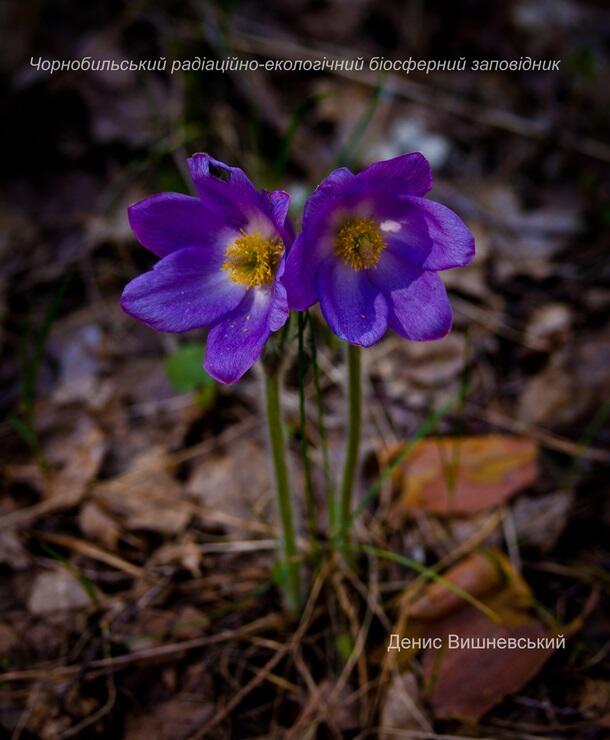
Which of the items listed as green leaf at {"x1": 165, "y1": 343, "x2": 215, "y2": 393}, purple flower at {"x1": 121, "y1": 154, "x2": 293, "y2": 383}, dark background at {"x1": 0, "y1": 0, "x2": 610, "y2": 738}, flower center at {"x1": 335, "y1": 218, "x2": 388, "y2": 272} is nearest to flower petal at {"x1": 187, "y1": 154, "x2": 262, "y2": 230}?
purple flower at {"x1": 121, "y1": 154, "x2": 293, "y2": 383}

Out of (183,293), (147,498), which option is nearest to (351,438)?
(183,293)

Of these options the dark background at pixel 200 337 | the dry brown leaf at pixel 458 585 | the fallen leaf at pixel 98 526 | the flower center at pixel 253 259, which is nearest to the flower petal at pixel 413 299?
the flower center at pixel 253 259

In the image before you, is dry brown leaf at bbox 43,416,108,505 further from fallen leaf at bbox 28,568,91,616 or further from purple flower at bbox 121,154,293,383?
purple flower at bbox 121,154,293,383

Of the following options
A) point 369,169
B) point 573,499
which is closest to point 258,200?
point 369,169

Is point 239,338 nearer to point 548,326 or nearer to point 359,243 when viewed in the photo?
point 359,243

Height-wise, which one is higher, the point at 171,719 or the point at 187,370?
the point at 187,370

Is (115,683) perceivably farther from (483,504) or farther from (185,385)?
(483,504)
